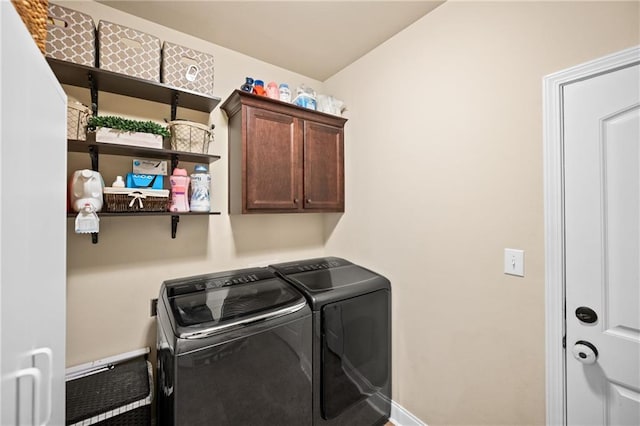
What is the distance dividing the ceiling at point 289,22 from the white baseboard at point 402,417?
256 cm

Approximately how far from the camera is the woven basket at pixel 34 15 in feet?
2.46

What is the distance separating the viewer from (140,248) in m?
1.68

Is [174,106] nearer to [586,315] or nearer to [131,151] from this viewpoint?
[131,151]

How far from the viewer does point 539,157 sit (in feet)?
4.00

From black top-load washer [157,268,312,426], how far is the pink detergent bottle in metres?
0.45

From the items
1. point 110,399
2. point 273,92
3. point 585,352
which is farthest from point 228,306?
point 585,352

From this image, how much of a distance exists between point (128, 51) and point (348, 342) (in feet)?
6.82

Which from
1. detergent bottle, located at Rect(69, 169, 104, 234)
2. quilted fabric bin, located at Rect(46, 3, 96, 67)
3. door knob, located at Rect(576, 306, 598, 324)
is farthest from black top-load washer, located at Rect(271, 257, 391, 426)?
quilted fabric bin, located at Rect(46, 3, 96, 67)

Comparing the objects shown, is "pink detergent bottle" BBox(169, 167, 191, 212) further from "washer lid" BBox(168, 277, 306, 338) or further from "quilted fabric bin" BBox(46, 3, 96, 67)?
"quilted fabric bin" BBox(46, 3, 96, 67)

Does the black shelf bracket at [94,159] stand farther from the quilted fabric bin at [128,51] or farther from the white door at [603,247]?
the white door at [603,247]

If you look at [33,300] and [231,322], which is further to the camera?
[231,322]

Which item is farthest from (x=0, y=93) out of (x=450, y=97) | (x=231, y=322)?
(x=450, y=97)

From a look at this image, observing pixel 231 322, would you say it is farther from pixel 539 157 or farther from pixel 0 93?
pixel 539 157

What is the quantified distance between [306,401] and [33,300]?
4.24ft
